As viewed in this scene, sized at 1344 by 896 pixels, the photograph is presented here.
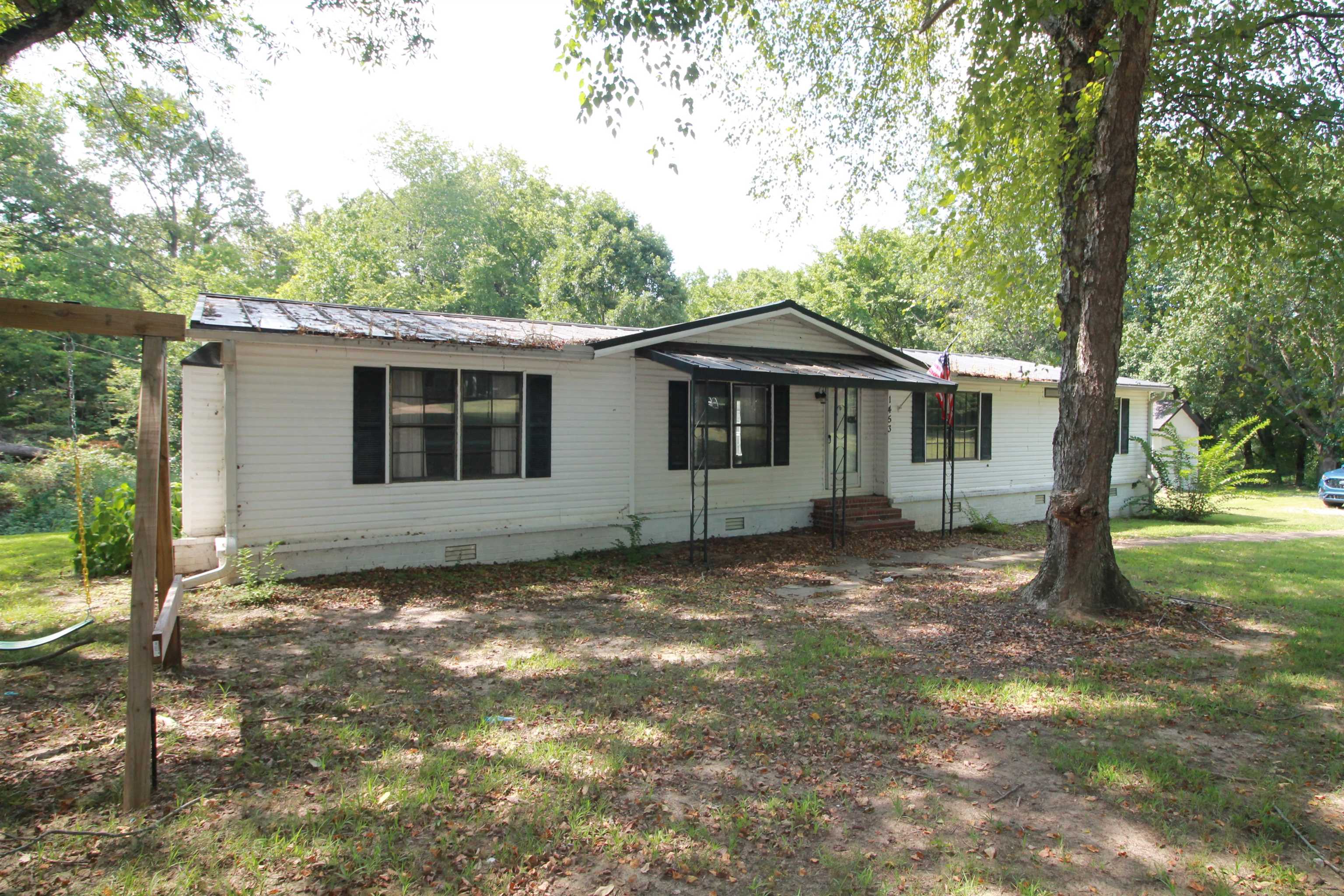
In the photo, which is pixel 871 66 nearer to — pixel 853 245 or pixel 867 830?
pixel 867 830

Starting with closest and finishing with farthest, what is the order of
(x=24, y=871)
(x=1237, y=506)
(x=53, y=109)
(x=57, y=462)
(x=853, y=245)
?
(x=24, y=871) → (x=57, y=462) → (x=1237, y=506) → (x=53, y=109) → (x=853, y=245)

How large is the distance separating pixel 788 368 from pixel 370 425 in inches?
225

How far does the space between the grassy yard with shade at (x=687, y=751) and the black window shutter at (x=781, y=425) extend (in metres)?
5.01

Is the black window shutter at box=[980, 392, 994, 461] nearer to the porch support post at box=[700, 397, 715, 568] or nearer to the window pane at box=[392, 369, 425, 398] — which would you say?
the porch support post at box=[700, 397, 715, 568]

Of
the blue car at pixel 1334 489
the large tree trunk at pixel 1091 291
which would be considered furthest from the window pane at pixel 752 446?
the blue car at pixel 1334 489

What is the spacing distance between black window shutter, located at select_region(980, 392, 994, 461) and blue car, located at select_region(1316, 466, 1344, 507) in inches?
480

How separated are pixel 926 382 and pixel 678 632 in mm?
6825

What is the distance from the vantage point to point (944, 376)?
1259 cm

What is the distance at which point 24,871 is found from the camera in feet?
9.51

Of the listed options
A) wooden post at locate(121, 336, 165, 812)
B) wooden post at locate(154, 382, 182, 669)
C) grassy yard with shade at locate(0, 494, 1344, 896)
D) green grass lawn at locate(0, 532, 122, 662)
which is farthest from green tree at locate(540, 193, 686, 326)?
wooden post at locate(121, 336, 165, 812)

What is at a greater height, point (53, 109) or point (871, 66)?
point (53, 109)

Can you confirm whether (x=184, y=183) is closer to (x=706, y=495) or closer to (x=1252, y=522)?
(x=706, y=495)

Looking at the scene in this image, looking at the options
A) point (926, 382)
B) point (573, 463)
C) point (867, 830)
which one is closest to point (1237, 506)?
point (926, 382)

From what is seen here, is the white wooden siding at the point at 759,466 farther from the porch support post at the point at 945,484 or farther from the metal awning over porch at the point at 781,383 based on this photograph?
the porch support post at the point at 945,484
